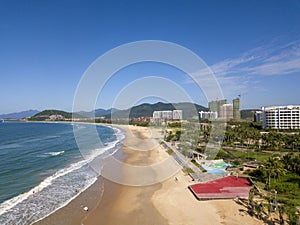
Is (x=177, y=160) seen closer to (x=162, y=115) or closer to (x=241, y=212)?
(x=241, y=212)

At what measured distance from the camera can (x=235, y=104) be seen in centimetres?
11269

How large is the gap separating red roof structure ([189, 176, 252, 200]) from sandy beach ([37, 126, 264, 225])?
57 centimetres

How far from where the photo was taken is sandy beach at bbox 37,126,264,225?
13.3m

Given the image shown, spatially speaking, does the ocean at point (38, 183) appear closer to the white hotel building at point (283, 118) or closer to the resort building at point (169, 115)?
the white hotel building at point (283, 118)

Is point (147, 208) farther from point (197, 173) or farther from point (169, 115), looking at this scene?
point (169, 115)

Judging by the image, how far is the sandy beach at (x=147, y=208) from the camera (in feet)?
43.6

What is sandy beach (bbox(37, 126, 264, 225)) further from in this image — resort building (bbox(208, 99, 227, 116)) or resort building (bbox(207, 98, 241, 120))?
resort building (bbox(207, 98, 241, 120))

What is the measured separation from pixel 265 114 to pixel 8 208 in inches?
2567

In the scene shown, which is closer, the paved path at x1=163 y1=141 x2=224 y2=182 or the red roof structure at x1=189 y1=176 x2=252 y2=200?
the red roof structure at x1=189 y1=176 x2=252 y2=200

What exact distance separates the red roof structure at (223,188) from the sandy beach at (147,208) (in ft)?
1.88

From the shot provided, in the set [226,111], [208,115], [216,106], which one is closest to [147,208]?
[226,111]

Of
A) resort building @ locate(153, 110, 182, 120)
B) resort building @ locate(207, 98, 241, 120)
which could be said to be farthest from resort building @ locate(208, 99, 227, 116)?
resort building @ locate(153, 110, 182, 120)

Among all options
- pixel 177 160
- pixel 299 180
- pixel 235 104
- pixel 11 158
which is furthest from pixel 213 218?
pixel 235 104

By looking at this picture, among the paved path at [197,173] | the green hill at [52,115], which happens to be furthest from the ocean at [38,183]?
the green hill at [52,115]
